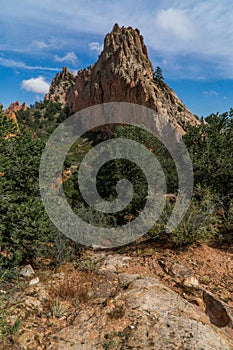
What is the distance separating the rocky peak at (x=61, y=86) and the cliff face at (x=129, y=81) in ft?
120

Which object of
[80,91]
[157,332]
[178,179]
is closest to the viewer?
[157,332]

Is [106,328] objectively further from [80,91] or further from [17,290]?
[80,91]

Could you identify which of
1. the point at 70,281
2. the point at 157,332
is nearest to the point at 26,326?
the point at 70,281

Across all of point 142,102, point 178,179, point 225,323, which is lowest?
point 225,323

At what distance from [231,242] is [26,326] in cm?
787

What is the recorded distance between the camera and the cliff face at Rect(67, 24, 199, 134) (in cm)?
5522

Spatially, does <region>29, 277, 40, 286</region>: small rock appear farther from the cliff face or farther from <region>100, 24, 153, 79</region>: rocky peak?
<region>100, 24, 153, 79</region>: rocky peak

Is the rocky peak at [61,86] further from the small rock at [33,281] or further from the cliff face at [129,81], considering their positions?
the small rock at [33,281]

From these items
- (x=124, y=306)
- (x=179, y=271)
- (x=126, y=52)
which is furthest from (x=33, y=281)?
(x=126, y=52)

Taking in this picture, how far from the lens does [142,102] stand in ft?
179

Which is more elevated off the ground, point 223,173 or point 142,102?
point 142,102

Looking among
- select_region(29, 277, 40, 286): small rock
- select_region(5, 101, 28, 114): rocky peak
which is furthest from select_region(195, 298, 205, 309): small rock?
select_region(5, 101, 28, 114): rocky peak

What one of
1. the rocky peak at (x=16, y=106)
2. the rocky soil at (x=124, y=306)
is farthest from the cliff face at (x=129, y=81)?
the rocky soil at (x=124, y=306)

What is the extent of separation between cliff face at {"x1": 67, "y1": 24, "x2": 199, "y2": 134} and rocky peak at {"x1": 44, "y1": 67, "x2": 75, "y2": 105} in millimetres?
36474
